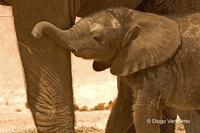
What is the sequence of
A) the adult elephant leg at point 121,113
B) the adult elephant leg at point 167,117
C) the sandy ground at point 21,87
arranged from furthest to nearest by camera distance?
1. the sandy ground at point 21,87
2. the adult elephant leg at point 167,117
3. the adult elephant leg at point 121,113

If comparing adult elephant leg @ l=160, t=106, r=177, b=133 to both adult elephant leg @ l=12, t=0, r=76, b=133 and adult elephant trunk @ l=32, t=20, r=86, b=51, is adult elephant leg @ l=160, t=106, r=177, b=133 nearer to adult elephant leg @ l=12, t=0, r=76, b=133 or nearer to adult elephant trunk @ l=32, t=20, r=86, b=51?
adult elephant leg @ l=12, t=0, r=76, b=133

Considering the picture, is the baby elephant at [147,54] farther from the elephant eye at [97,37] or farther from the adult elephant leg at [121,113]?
the adult elephant leg at [121,113]

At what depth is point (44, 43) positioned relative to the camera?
286 cm

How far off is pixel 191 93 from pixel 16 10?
0.92 metres

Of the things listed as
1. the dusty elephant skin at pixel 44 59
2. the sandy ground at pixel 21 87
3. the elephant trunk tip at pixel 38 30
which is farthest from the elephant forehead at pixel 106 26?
the sandy ground at pixel 21 87

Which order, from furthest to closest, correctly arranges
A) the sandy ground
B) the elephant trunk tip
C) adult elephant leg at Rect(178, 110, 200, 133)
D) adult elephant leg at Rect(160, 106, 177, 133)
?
the sandy ground → adult elephant leg at Rect(178, 110, 200, 133) → adult elephant leg at Rect(160, 106, 177, 133) → the elephant trunk tip

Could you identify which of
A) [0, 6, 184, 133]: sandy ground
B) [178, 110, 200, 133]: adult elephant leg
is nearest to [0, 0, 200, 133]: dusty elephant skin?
[178, 110, 200, 133]: adult elephant leg

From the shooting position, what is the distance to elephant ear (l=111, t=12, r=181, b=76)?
294 cm

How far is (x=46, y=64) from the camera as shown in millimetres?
2893

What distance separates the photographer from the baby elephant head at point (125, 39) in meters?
2.87

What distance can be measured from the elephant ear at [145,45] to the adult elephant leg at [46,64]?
264 mm

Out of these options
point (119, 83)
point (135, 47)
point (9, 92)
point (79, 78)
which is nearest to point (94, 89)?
point (79, 78)

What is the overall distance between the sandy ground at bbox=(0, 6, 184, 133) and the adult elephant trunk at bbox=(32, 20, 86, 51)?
229 cm

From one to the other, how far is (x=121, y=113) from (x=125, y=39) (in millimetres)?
510
